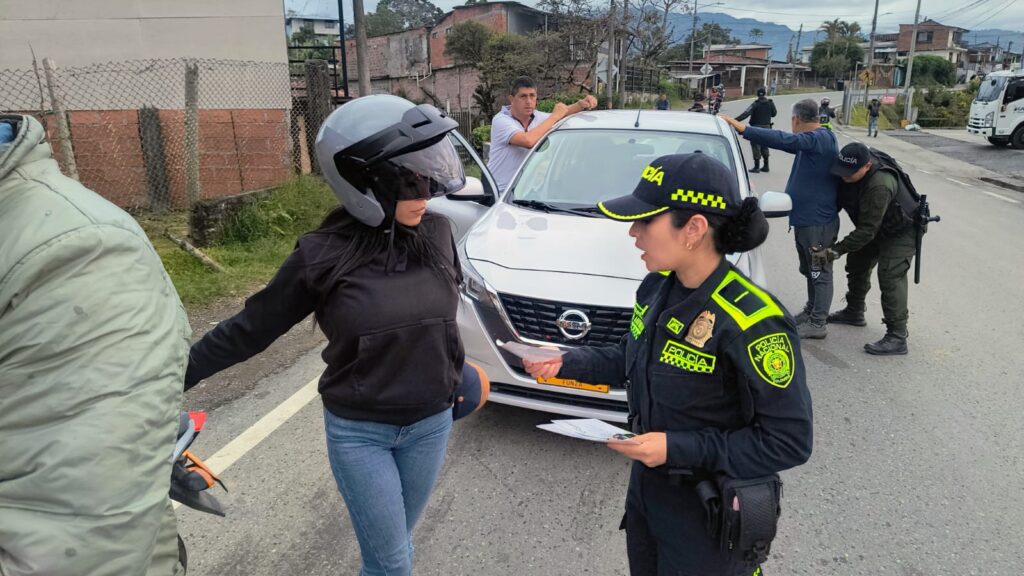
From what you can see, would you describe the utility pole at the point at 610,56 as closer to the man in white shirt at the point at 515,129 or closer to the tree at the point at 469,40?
the tree at the point at 469,40

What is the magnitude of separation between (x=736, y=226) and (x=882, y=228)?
4.06 metres

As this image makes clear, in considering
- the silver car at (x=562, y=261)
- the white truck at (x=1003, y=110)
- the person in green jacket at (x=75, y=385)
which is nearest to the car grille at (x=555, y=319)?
the silver car at (x=562, y=261)

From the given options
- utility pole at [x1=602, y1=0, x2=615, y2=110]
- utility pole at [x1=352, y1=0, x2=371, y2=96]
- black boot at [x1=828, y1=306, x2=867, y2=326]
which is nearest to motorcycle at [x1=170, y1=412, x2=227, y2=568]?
black boot at [x1=828, y1=306, x2=867, y2=326]

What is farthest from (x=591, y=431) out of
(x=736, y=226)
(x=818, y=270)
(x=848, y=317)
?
(x=848, y=317)

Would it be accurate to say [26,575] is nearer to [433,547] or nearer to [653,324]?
[653,324]

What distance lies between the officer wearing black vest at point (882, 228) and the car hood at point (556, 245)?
6.61ft

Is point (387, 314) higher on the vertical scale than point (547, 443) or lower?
higher

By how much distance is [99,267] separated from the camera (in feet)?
3.38

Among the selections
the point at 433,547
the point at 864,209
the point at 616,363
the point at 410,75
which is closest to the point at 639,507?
the point at 616,363

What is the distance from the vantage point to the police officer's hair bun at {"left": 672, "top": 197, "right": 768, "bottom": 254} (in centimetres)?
159

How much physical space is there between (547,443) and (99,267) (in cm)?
286

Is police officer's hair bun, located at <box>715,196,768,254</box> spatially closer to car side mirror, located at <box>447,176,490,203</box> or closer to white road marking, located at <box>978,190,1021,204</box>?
car side mirror, located at <box>447,176,490,203</box>

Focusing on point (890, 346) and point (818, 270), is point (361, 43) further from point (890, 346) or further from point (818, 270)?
point (890, 346)

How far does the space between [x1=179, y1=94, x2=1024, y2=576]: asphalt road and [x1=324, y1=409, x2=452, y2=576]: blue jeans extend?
0.79 meters
